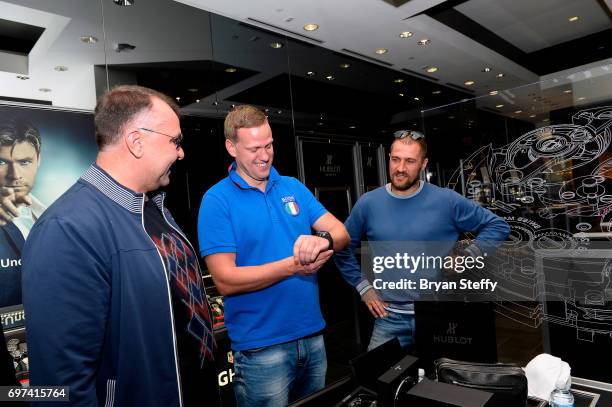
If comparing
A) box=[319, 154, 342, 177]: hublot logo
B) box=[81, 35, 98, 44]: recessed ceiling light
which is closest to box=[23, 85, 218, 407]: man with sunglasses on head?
box=[81, 35, 98, 44]: recessed ceiling light

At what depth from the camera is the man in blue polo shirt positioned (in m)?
1.50

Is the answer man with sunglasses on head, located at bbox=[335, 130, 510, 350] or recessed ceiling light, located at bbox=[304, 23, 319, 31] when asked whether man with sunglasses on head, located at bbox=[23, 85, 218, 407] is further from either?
recessed ceiling light, located at bbox=[304, 23, 319, 31]

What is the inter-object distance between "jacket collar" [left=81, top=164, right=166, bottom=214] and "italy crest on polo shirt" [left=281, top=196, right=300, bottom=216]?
0.71 metres

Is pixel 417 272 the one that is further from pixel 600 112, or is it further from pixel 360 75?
pixel 360 75

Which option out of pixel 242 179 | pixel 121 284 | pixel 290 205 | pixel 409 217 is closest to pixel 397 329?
pixel 409 217

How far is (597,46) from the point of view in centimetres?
424

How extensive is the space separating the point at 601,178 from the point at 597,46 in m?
3.30

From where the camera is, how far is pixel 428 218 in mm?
2170

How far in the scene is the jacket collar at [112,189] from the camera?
1.07m

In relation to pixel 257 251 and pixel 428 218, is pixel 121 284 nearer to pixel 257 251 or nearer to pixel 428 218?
pixel 257 251

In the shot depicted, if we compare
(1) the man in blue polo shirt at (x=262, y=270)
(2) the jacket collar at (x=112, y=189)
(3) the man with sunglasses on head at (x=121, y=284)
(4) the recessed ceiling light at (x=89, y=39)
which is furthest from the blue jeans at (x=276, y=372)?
(4) the recessed ceiling light at (x=89, y=39)

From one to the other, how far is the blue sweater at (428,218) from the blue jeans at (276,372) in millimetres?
696

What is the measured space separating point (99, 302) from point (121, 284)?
0.07 m

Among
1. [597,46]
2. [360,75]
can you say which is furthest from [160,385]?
[597,46]
